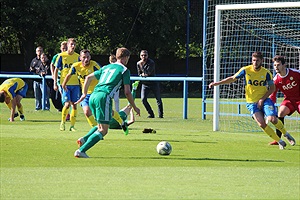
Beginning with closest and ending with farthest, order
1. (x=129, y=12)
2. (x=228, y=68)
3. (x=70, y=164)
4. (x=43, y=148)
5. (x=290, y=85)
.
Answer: (x=70, y=164)
(x=43, y=148)
(x=290, y=85)
(x=228, y=68)
(x=129, y=12)

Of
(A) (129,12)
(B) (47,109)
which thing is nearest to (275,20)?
(B) (47,109)

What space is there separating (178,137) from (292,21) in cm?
834

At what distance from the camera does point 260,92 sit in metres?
Result: 15.4

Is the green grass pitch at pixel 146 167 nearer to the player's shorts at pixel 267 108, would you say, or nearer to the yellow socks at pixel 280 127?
the yellow socks at pixel 280 127

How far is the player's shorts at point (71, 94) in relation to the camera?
17891 millimetres

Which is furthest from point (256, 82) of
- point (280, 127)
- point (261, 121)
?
point (280, 127)

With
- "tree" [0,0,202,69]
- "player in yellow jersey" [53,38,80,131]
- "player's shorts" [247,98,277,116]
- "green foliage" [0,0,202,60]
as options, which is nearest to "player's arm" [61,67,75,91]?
"player in yellow jersey" [53,38,80,131]

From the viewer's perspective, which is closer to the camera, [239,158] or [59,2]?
[239,158]

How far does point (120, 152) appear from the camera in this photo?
13.8m

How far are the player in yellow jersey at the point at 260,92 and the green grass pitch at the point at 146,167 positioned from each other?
494 mm

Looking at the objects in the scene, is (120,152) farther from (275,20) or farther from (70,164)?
(275,20)

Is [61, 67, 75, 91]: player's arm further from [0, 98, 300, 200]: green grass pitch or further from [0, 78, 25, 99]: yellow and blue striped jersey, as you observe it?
[0, 78, 25, 99]: yellow and blue striped jersey

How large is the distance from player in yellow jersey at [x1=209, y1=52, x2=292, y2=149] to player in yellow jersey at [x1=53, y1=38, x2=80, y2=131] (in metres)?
3.88

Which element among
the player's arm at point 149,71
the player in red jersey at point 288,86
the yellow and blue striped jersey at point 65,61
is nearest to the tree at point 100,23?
the player's arm at point 149,71
